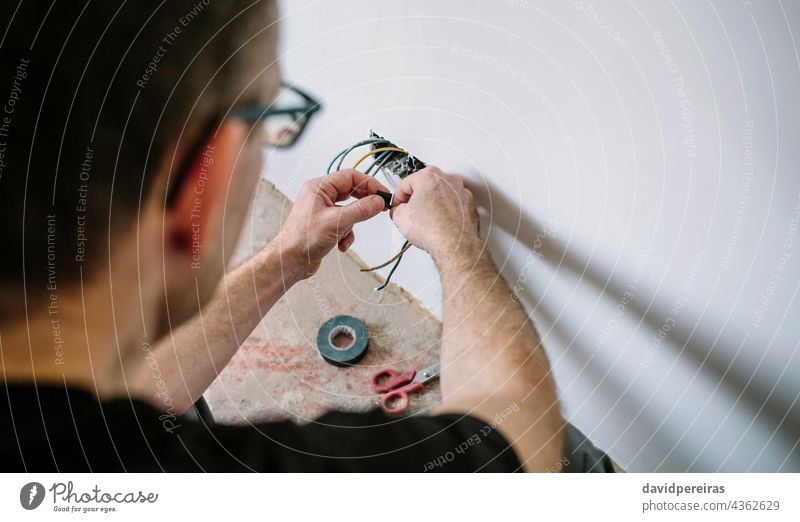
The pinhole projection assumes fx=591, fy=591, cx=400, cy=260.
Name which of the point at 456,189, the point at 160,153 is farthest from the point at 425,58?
the point at 160,153

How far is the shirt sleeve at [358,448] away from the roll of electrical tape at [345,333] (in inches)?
2.0

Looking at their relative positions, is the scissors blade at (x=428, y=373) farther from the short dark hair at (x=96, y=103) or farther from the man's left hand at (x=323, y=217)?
the short dark hair at (x=96, y=103)

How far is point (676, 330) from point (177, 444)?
42cm

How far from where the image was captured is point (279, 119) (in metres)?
0.48

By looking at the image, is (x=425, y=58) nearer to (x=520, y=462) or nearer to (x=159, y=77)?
(x=159, y=77)

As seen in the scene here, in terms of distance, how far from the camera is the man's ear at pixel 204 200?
46cm

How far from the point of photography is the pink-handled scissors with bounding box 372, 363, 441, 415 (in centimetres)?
50

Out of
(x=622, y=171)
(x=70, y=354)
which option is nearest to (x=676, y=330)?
(x=622, y=171)

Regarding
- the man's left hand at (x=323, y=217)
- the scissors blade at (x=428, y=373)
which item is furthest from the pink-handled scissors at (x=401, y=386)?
the man's left hand at (x=323, y=217)

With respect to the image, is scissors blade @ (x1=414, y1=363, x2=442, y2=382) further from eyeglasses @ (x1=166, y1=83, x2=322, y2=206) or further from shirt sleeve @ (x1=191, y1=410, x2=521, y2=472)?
eyeglasses @ (x1=166, y1=83, x2=322, y2=206)

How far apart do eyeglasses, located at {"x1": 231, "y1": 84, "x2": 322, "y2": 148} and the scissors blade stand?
0.22 m

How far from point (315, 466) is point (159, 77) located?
325 millimetres

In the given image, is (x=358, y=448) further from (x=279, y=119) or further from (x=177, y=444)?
(x=279, y=119)

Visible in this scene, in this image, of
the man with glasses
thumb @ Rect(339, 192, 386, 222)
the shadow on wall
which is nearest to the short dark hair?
the man with glasses
